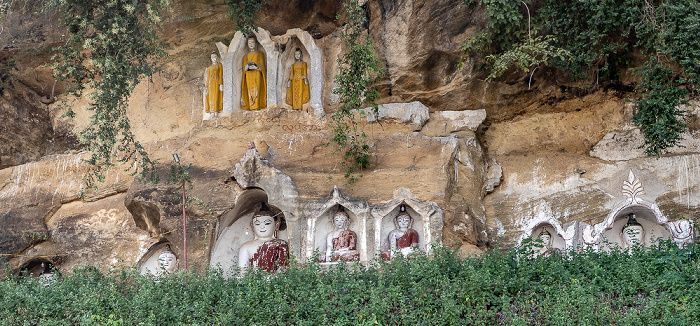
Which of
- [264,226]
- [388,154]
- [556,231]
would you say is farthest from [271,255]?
[556,231]

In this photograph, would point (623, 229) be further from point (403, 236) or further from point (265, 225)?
point (265, 225)

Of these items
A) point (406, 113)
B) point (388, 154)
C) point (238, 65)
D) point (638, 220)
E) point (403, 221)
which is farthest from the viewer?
point (238, 65)

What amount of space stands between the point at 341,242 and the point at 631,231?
170 inches

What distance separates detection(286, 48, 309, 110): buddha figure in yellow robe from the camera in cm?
1502

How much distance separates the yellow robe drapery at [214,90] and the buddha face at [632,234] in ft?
23.9

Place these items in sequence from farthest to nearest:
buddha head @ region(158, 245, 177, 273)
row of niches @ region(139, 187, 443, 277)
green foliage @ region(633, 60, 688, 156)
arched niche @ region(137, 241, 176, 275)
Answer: arched niche @ region(137, 241, 176, 275), buddha head @ region(158, 245, 177, 273), row of niches @ region(139, 187, 443, 277), green foliage @ region(633, 60, 688, 156)

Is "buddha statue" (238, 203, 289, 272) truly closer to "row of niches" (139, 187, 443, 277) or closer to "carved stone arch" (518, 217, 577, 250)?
"row of niches" (139, 187, 443, 277)

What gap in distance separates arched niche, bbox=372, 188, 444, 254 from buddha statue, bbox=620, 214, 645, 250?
8.99ft

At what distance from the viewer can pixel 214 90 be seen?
49.9ft

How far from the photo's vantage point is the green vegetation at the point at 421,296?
31.6 ft

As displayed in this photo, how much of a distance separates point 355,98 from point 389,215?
2070 millimetres

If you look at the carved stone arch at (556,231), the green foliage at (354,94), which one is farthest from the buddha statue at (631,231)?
the green foliage at (354,94)

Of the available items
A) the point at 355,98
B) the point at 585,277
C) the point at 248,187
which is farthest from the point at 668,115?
the point at 248,187

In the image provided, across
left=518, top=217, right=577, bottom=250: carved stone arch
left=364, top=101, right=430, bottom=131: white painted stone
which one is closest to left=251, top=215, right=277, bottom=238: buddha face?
left=364, top=101, right=430, bottom=131: white painted stone
